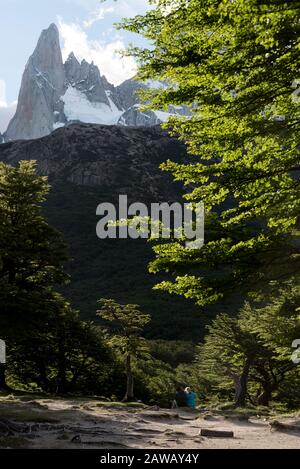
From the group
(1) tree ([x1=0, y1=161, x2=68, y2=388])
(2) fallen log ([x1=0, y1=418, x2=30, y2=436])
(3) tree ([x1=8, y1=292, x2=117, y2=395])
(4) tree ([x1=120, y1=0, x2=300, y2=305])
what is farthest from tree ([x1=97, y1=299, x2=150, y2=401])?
(4) tree ([x1=120, y1=0, x2=300, y2=305])

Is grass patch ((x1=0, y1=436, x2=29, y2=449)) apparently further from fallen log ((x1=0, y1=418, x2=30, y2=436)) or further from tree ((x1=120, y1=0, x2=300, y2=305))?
tree ((x1=120, y1=0, x2=300, y2=305))

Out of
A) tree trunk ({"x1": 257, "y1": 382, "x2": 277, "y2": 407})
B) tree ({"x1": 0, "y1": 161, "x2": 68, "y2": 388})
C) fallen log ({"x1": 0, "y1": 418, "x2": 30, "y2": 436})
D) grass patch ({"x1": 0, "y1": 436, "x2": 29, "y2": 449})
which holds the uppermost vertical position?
tree ({"x1": 0, "y1": 161, "x2": 68, "y2": 388})

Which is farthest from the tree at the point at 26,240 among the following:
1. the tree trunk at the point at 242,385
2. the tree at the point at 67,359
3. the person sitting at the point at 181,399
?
the tree trunk at the point at 242,385

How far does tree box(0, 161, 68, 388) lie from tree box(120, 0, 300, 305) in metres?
15.0

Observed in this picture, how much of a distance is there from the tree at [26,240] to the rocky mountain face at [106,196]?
1812 inches

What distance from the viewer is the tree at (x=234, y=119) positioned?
7309 millimetres

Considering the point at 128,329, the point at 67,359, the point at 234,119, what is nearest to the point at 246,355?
the point at 128,329

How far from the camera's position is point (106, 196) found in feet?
406

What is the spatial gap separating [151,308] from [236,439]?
6600 cm

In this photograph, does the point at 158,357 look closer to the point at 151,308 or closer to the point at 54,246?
the point at 151,308

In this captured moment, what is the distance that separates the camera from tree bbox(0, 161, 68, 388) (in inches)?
918

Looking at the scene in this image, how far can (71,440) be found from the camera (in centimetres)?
840

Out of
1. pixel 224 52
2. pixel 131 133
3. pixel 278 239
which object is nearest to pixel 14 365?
pixel 278 239

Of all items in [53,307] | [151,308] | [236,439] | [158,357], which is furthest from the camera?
[151,308]
